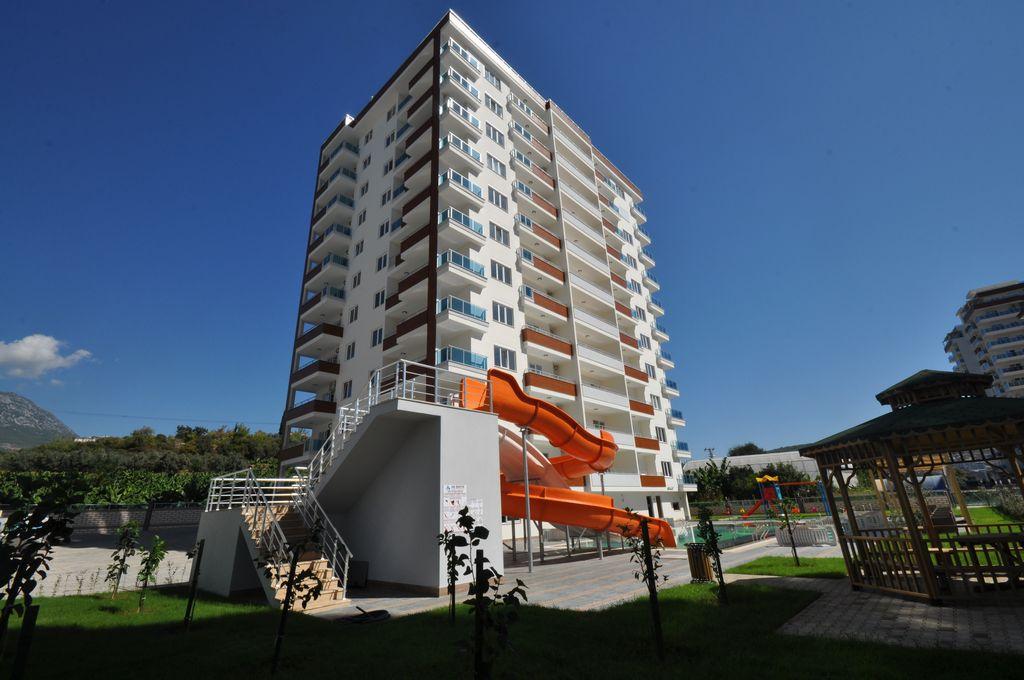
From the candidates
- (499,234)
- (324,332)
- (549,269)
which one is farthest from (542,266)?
(324,332)

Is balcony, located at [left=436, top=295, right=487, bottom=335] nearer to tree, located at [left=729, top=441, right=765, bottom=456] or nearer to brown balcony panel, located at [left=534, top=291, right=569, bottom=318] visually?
brown balcony panel, located at [left=534, top=291, right=569, bottom=318]

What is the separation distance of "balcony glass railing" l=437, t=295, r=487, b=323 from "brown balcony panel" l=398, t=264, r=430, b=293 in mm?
2402

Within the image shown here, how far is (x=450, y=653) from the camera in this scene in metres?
6.95

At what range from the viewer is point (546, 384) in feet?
107

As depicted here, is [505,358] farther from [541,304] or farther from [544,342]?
[541,304]

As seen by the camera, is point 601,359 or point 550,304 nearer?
point 550,304

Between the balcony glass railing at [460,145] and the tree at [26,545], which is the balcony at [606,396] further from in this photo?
the tree at [26,545]

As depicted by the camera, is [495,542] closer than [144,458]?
Yes

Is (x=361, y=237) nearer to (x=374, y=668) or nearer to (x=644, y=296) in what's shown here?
(x=644, y=296)

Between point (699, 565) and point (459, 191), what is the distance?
27543 mm

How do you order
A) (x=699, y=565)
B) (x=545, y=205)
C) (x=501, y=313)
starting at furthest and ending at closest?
(x=545, y=205) < (x=501, y=313) < (x=699, y=565)

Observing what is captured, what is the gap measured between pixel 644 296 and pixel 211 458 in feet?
218

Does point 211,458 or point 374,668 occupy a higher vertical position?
point 211,458

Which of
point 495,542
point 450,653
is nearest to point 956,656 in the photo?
point 450,653
